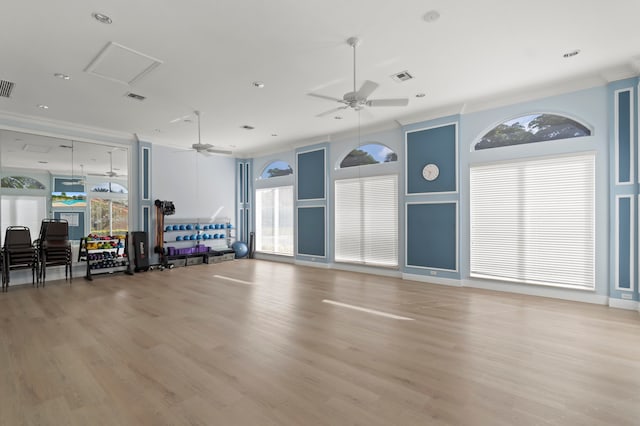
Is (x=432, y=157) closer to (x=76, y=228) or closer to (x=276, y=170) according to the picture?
(x=276, y=170)

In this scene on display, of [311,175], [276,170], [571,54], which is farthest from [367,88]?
[276,170]

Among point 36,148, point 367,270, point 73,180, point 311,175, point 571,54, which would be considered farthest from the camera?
point 311,175

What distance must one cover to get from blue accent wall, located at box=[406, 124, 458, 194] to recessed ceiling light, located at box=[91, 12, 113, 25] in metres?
5.29

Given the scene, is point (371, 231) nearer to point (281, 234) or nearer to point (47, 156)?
point (281, 234)

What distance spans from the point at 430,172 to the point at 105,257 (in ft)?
23.8

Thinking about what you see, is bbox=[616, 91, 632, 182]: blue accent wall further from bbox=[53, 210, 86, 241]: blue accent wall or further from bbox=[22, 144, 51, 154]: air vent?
bbox=[22, 144, 51, 154]: air vent

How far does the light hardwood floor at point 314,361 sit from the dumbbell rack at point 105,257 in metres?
1.95

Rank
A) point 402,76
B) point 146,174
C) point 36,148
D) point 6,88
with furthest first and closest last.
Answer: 1. point 146,174
2. point 36,148
3. point 6,88
4. point 402,76

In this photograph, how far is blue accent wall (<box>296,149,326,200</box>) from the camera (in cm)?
830

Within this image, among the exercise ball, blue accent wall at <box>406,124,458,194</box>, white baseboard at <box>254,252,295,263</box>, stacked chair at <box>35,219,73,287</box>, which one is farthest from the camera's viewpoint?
the exercise ball

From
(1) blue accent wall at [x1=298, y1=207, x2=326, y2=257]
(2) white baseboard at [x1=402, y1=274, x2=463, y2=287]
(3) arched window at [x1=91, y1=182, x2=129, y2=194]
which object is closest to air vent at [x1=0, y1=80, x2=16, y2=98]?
(3) arched window at [x1=91, y1=182, x2=129, y2=194]

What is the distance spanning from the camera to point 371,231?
24.2 feet

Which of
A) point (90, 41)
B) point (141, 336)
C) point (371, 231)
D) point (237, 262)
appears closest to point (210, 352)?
point (141, 336)

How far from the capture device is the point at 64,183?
7.02 meters
